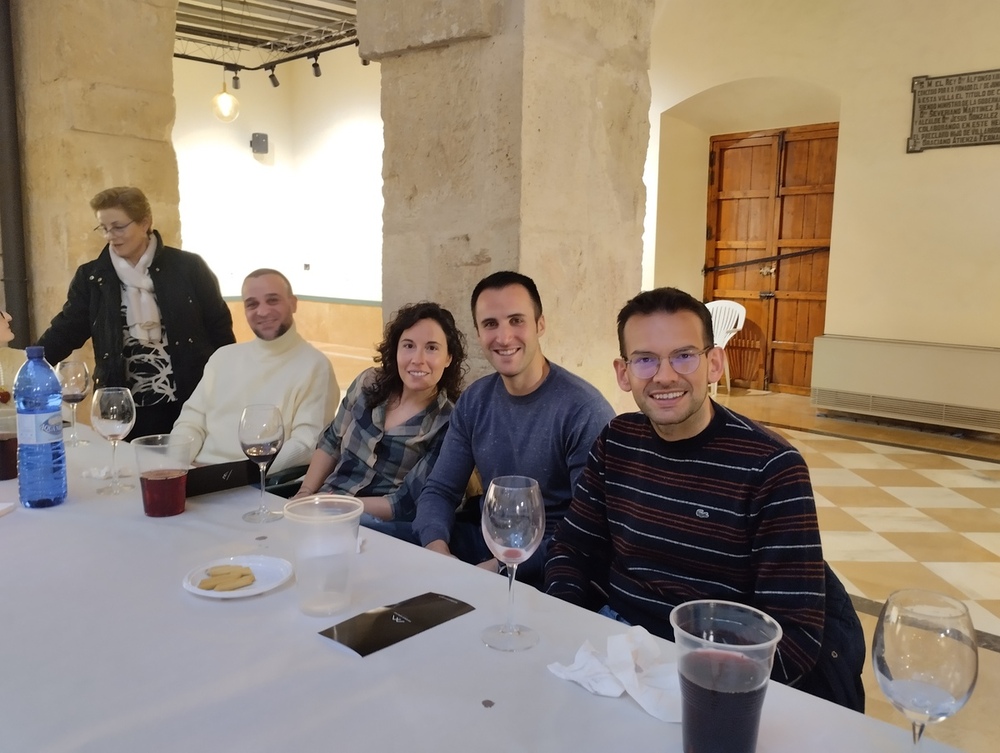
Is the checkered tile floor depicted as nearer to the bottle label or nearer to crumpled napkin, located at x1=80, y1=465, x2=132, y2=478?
crumpled napkin, located at x1=80, y1=465, x2=132, y2=478

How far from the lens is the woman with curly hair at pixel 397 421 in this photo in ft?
6.97

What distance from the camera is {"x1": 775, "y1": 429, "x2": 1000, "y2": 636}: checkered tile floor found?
10.0ft

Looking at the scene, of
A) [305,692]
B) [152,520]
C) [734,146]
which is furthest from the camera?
[734,146]

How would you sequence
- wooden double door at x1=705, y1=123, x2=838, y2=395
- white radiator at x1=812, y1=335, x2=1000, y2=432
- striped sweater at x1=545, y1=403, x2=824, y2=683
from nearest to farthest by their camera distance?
striped sweater at x1=545, y1=403, x2=824, y2=683 → white radiator at x1=812, y1=335, x2=1000, y2=432 → wooden double door at x1=705, y1=123, x2=838, y2=395

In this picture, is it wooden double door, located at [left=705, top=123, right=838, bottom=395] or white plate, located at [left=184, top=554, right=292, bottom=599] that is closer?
white plate, located at [left=184, top=554, right=292, bottom=599]

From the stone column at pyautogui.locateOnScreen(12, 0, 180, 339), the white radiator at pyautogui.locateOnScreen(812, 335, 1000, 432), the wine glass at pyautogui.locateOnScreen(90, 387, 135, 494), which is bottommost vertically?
the white radiator at pyautogui.locateOnScreen(812, 335, 1000, 432)

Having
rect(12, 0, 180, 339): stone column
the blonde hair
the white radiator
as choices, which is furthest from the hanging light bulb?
the white radiator

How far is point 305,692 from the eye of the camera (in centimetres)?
93

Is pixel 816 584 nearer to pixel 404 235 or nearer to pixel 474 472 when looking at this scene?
pixel 474 472

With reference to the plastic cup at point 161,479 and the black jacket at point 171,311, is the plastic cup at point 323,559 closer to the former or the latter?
the plastic cup at point 161,479

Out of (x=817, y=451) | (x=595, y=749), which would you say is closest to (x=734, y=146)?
(x=817, y=451)

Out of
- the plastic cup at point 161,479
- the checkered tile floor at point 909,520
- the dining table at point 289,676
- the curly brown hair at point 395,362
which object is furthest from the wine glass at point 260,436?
the checkered tile floor at point 909,520

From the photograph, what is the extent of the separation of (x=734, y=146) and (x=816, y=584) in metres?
6.74

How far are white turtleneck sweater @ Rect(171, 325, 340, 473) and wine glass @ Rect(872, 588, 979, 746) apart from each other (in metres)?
1.83
